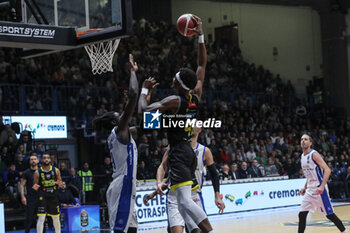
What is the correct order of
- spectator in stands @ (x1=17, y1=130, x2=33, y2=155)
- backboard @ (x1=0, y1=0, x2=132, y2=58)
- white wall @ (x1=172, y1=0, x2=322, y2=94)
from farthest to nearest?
white wall @ (x1=172, y1=0, x2=322, y2=94) → spectator in stands @ (x1=17, y1=130, x2=33, y2=155) → backboard @ (x1=0, y1=0, x2=132, y2=58)

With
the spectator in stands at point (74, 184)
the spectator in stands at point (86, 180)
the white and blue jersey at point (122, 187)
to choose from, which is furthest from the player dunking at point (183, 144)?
the spectator in stands at point (86, 180)

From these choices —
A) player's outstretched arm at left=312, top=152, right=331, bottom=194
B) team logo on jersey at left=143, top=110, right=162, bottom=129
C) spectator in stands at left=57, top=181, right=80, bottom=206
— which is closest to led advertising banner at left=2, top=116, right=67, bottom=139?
spectator in stands at left=57, top=181, right=80, bottom=206

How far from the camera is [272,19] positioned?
102ft

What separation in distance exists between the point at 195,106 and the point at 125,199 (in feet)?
4.32

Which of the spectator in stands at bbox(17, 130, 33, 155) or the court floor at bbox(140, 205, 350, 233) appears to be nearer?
the court floor at bbox(140, 205, 350, 233)

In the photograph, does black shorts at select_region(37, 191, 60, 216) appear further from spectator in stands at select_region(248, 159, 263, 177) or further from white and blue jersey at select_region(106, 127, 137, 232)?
Result: spectator in stands at select_region(248, 159, 263, 177)

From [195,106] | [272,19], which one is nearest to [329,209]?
[195,106]

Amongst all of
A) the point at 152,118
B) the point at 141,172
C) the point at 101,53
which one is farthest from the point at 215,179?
the point at 141,172

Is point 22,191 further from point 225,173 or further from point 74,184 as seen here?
point 225,173

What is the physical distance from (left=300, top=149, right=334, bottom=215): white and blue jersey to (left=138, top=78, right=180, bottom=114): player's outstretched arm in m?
4.58

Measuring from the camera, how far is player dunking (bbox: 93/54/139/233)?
6.54 metres

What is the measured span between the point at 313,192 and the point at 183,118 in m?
4.42

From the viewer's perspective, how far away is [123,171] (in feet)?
22.0

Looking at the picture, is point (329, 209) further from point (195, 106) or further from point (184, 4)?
point (184, 4)
